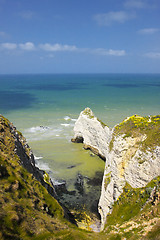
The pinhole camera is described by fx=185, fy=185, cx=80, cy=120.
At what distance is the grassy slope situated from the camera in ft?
38.4

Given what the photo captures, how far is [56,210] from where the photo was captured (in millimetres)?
16953

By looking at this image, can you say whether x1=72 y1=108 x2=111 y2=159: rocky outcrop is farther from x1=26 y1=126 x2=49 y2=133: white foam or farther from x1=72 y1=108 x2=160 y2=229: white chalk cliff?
x1=26 y1=126 x2=49 y2=133: white foam

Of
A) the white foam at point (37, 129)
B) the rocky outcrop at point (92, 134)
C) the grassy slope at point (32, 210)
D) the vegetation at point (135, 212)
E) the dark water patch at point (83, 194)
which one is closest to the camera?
the grassy slope at point (32, 210)

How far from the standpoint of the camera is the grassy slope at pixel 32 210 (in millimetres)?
11703

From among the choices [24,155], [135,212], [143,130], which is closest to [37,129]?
[24,155]

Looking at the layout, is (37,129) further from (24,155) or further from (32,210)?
(32,210)

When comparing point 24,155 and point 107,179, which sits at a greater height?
point 24,155

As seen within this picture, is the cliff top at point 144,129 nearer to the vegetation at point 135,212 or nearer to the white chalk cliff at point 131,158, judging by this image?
the white chalk cliff at point 131,158

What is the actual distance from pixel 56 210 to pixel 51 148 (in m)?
26.3

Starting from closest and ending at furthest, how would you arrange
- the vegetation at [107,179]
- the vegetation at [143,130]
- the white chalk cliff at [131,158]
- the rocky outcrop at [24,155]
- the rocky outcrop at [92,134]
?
1. the white chalk cliff at [131,158]
2. the vegetation at [143,130]
3. the rocky outcrop at [24,155]
4. the vegetation at [107,179]
5. the rocky outcrop at [92,134]

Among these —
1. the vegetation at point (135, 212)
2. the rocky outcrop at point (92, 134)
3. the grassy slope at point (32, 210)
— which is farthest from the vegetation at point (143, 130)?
the rocky outcrop at point (92, 134)

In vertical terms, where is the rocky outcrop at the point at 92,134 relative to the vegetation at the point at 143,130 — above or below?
below

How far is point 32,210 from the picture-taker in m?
14.2

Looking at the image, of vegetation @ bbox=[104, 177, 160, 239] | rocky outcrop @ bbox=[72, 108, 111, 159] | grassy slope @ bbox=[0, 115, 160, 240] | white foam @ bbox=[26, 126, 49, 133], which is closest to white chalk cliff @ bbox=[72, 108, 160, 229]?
vegetation @ bbox=[104, 177, 160, 239]
